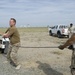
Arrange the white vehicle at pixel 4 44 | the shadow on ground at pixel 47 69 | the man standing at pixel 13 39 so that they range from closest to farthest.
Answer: the shadow on ground at pixel 47 69 < the man standing at pixel 13 39 < the white vehicle at pixel 4 44

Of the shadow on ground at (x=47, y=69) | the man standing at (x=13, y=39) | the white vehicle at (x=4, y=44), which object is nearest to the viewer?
the shadow on ground at (x=47, y=69)

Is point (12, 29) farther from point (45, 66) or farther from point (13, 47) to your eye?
point (45, 66)

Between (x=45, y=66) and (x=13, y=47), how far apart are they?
1.46 meters

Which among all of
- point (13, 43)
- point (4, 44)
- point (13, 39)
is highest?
point (13, 39)

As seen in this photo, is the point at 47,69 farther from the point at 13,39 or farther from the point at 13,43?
the point at 13,39

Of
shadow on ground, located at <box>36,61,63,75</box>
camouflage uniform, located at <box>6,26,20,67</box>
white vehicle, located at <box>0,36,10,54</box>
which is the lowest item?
shadow on ground, located at <box>36,61,63,75</box>

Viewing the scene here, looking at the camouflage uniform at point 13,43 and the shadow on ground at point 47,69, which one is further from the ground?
the camouflage uniform at point 13,43

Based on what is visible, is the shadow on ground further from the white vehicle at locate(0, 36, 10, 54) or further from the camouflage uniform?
the white vehicle at locate(0, 36, 10, 54)

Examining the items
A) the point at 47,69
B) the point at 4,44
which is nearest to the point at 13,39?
the point at 47,69

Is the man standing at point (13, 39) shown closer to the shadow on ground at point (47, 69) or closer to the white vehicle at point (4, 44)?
the shadow on ground at point (47, 69)

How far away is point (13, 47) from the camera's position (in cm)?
906

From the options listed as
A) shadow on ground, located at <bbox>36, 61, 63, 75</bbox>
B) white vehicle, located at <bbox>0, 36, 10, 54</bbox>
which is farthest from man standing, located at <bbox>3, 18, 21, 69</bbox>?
white vehicle, located at <bbox>0, 36, 10, 54</bbox>

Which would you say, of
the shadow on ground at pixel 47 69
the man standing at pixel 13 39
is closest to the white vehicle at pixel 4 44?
the shadow on ground at pixel 47 69

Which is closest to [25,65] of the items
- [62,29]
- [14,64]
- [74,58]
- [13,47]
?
[14,64]
